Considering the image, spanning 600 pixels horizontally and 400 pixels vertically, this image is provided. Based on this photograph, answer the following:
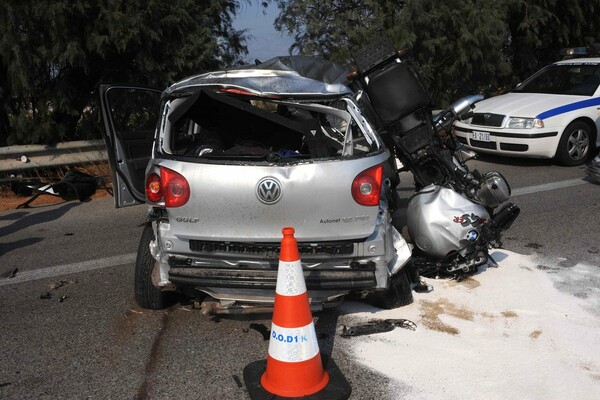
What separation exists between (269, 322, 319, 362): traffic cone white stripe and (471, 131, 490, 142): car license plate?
7.20 meters

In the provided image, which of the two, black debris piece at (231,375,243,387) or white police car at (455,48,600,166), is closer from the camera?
black debris piece at (231,375,243,387)

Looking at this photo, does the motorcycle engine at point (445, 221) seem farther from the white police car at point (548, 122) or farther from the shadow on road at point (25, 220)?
the white police car at point (548, 122)

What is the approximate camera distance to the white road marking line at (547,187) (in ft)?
26.3

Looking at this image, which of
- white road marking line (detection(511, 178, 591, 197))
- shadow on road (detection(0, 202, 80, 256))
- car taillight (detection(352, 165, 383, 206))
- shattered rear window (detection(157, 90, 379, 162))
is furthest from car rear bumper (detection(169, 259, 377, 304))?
white road marking line (detection(511, 178, 591, 197))

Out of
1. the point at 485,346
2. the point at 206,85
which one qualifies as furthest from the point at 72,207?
the point at 485,346

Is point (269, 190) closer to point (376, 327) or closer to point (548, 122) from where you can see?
point (376, 327)

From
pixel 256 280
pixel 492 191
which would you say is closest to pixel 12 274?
pixel 256 280

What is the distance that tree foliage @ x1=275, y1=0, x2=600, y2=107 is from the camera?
11.8 m

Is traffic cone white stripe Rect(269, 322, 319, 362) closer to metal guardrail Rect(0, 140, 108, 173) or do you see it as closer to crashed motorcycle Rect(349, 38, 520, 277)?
crashed motorcycle Rect(349, 38, 520, 277)

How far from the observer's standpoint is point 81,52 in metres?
9.52

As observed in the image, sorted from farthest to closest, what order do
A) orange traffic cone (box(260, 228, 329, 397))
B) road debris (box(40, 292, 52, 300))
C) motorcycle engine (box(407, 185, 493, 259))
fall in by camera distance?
road debris (box(40, 292, 52, 300)), motorcycle engine (box(407, 185, 493, 259)), orange traffic cone (box(260, 228, 329, 397))

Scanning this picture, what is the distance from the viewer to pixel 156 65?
398 inches

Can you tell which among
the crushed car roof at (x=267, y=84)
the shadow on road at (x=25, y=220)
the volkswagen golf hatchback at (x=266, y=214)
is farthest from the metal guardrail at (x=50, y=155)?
the volkswagen golf hatchback at (x=266, y=214)

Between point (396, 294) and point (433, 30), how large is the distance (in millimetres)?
8739
